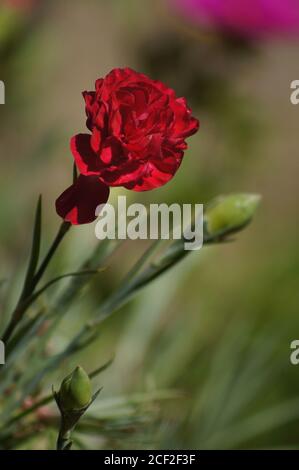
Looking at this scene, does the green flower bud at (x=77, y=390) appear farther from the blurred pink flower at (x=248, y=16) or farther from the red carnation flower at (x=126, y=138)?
the blurred pink flower at (x=248, y=16)

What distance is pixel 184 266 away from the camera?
672mm

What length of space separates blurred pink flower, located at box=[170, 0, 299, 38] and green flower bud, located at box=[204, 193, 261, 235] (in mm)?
522

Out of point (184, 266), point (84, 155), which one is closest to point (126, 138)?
point (84, 155)

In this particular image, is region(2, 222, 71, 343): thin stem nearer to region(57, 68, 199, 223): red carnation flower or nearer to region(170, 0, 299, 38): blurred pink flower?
region(57, 68, 199, 223): red carnation flower

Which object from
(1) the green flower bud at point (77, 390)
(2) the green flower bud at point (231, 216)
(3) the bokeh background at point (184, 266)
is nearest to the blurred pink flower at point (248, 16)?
(3) the bokeh background at point (184, 266)

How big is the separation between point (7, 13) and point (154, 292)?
0.74ft

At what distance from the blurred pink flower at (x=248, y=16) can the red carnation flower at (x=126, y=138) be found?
60cm

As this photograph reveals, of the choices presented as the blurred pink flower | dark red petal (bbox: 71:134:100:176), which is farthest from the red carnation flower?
the blurred pink flower

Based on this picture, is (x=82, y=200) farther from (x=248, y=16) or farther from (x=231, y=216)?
(x=248, y=16)

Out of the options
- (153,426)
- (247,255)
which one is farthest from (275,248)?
(153,426)

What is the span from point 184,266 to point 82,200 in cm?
34

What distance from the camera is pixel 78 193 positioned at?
0.33 m

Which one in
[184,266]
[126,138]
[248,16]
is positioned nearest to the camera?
[126,138]
